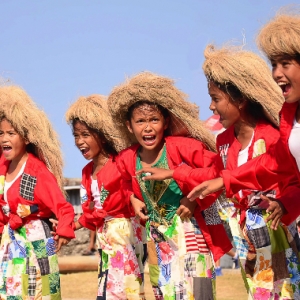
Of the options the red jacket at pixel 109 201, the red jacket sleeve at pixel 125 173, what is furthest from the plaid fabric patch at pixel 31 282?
the red jacket sleeve at pixel 125 173

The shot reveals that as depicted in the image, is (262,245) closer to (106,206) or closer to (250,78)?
(250,78)

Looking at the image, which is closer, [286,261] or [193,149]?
[286,261]

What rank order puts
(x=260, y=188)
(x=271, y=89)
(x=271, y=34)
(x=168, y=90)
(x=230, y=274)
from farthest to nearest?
(x=230, y=274)
(x=168, y=90)
(x=271, y=89)
(x=260, y=188)
(x=271, y=34)

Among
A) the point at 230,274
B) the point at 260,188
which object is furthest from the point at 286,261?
the point at 230,274

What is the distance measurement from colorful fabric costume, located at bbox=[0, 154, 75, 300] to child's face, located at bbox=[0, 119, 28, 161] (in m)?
0.21

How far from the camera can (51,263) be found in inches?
254

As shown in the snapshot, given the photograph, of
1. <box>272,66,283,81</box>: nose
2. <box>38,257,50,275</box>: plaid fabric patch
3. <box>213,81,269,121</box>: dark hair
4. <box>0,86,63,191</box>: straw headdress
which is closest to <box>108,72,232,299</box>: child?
<box>213,81,269,121</box>: dark hair

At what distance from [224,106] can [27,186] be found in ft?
6.46

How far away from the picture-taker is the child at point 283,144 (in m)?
4.33

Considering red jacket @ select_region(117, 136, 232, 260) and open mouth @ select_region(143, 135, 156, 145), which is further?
open mouth @ select_region(143, 135, 156, 145)

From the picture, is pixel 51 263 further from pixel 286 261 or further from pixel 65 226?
pixel 286 261

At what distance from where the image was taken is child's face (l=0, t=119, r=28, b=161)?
657 centimetres

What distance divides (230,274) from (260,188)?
25.9 feet

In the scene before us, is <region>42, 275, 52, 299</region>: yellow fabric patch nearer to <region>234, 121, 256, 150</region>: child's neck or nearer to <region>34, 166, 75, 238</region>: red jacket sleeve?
<region>34, 166, 75, 238</region>: red jacket sleeve
